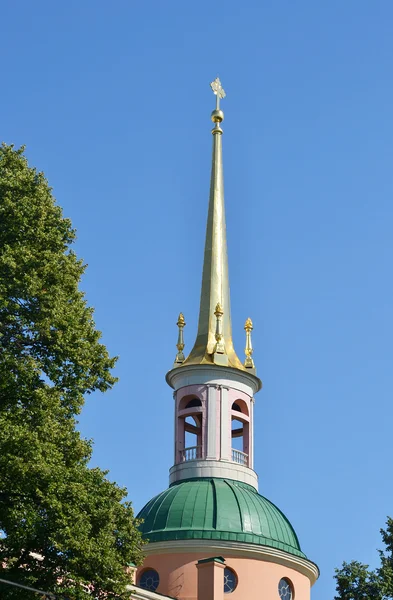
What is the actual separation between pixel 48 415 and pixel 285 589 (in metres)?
16.4

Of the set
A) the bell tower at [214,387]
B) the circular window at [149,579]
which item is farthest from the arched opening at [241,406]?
the circular window at [149,579]

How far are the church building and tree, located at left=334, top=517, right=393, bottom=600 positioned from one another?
5.36 ft

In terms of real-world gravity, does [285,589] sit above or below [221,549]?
below

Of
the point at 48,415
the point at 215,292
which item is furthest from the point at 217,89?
the point at 48,415

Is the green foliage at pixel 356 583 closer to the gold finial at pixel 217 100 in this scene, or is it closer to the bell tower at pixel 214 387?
the bell tower at pixel 214 387

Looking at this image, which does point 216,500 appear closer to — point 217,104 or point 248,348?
point 248,348

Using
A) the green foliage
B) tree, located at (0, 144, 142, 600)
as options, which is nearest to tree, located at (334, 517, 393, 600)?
the green foliage

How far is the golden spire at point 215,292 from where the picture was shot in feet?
148

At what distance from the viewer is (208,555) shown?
38719 mm

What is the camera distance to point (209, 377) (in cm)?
4425

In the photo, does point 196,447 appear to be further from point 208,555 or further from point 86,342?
point 86,342

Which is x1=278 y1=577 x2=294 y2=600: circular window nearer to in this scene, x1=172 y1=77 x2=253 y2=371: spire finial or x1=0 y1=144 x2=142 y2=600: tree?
x1=172 y1=77 x2=253 y2=371: spire finial

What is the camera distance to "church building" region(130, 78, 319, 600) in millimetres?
38688

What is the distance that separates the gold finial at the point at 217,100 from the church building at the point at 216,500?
13.6 feet
